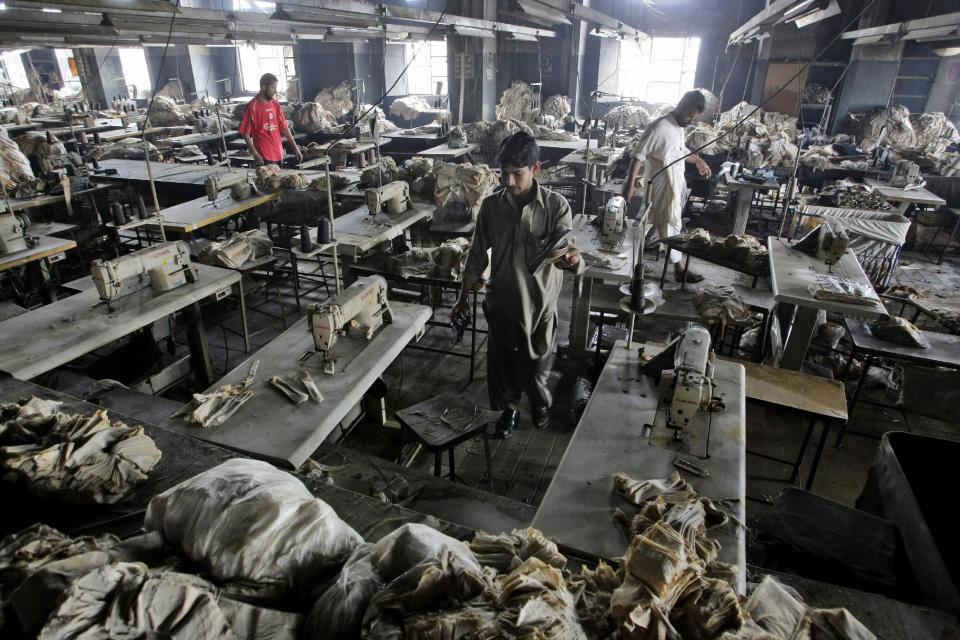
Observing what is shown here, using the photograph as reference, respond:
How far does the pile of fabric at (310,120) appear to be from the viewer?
1298 centimetres

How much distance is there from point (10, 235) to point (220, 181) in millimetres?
2005

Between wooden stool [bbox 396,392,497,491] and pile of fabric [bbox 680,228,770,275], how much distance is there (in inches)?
110

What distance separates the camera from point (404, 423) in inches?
119

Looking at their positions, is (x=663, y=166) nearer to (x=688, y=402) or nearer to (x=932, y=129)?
(x=688, y=402)

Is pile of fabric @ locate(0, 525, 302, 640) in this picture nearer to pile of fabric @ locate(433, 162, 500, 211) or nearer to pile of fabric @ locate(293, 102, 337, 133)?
pile of fabric @ locate(433, 162, 500, 211)

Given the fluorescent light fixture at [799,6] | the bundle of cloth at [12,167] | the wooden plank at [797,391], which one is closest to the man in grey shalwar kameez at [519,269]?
the wooden plank at [797,391]

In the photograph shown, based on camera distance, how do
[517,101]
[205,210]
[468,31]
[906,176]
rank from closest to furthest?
[205,210] < [906,176] < [468,31] < [517,101]

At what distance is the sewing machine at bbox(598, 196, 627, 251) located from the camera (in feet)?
15.5

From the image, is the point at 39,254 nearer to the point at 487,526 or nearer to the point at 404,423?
the point at 404,423

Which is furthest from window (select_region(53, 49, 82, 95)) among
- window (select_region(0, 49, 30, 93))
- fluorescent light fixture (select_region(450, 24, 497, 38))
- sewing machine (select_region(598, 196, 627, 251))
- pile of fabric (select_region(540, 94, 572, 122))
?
sewing machine (select_region(598, 196, 627, 251))

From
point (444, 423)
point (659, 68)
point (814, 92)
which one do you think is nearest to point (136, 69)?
point (659, 68)

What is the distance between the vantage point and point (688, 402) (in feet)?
7.36

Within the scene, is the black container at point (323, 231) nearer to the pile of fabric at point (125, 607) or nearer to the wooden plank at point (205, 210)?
the wooden plank at point (205, 210)

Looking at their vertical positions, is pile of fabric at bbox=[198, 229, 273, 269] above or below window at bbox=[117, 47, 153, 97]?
below
